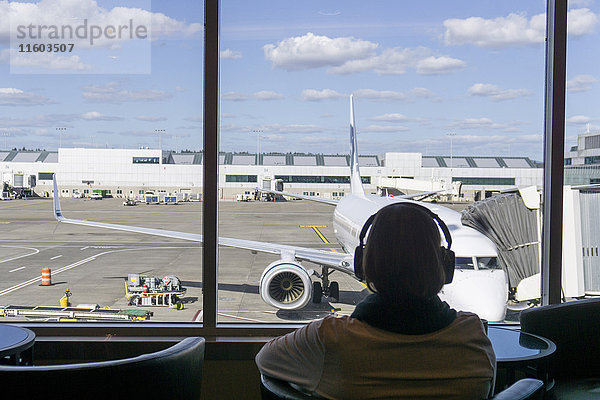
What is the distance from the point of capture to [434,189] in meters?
9.41

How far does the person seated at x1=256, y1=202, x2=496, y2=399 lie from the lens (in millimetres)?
1022

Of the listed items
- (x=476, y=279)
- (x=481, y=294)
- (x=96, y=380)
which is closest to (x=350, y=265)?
(x=476, y=279)

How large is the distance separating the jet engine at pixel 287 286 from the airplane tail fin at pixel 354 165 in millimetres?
4802

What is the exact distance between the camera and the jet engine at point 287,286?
237 inches

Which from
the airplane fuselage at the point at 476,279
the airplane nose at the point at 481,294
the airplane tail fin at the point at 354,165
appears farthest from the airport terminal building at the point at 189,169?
the airplane tail fin at the point at 354,165

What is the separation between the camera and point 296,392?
42.3 inches

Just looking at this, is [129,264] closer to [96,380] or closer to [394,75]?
[394,75]

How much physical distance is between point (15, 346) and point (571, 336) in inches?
80.7

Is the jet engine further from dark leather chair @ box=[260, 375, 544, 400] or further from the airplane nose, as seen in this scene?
dark leather chair @ box=[260, 375, 544, 400]

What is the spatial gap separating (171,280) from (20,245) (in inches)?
334

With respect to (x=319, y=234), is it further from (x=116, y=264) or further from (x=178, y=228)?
(x=116, y=264)

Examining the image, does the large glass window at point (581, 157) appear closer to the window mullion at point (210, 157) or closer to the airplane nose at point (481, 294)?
the airplane nose at point (481, 294)

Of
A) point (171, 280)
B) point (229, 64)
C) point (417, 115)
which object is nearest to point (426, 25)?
point (417, 115)

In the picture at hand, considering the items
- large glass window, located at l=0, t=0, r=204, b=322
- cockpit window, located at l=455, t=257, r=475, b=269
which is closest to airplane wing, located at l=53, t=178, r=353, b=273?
large glass window, located at l=0, t=0, r=204, b=322
